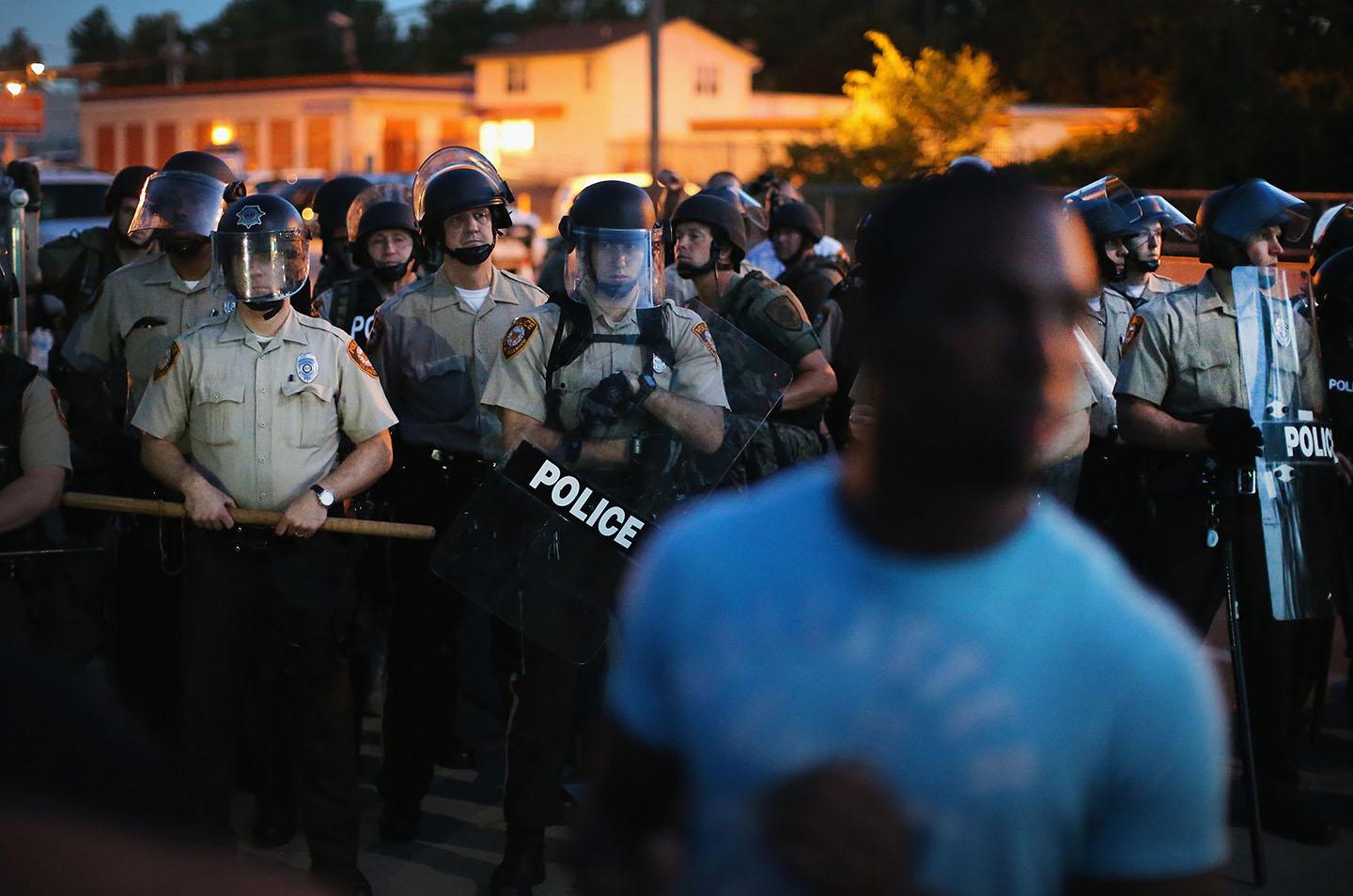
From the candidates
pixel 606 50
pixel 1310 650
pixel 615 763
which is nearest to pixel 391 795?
pixel 1310 650

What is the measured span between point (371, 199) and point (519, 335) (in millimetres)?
2528

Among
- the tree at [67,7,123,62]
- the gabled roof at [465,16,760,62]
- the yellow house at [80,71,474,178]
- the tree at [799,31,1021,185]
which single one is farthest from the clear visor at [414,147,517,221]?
the tree at [67,7,123,62]

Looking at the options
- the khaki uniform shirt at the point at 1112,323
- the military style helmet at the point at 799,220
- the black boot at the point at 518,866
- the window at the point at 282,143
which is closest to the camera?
the black boot at the point at 518,866

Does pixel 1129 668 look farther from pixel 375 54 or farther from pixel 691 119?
pixel 375 54

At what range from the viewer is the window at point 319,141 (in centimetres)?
5762

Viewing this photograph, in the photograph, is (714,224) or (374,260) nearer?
(714,224)

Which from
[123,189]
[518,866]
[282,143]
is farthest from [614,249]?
[282,143]

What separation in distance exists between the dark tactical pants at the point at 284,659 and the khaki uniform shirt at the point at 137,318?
124cm

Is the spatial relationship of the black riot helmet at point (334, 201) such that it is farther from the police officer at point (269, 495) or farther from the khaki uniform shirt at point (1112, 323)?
the khaki uniform shirt at point (1112, 323)

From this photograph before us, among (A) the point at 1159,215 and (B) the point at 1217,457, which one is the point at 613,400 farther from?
(A) the point at 1159,215

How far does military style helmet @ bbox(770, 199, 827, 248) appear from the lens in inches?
342

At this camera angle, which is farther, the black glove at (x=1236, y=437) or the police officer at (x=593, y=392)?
the black glove at (x=1236, y=437)

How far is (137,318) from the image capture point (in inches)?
236

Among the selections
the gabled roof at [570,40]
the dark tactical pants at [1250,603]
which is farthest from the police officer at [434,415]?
the gabled roof at [570,40]
